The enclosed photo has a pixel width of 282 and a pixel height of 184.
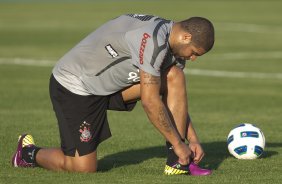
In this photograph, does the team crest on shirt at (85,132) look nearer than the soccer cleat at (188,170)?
No

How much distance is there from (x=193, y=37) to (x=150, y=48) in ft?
1.66

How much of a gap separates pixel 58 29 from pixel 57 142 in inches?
930

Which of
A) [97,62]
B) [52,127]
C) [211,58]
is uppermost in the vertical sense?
[97,62]

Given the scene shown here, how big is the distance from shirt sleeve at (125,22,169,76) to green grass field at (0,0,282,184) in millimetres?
1262

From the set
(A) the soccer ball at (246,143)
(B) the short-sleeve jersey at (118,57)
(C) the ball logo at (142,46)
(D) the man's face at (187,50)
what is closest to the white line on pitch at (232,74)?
(A) the soccer ball at (246,143)

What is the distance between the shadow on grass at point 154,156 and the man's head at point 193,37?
5.85 feet

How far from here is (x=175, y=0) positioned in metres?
57.4

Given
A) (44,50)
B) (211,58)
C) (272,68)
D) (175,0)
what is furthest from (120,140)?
(175,0)

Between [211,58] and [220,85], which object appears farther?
[211,58]

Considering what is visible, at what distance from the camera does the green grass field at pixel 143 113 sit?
428 inches

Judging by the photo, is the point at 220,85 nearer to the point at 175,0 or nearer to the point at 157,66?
the point at 157,66

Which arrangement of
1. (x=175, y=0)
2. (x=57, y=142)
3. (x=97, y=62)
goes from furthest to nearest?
(x=175, y=0) → (x=57, y=142) → (x=97, y=62)

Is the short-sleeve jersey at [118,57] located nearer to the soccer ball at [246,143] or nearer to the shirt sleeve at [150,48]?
the shirt sleeve at [150,48]

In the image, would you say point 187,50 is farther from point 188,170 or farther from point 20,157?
point 20,157
